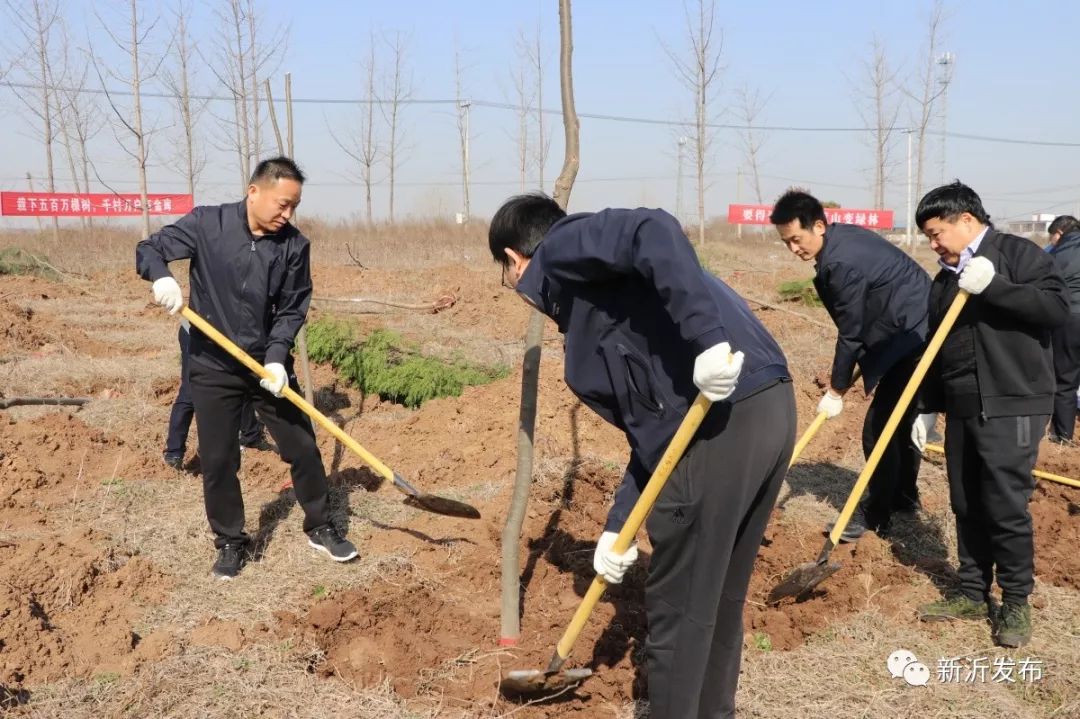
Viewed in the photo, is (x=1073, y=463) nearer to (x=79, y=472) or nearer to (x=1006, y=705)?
(x=1006, y=705)

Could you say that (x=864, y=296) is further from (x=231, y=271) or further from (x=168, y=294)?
(x=168, y=294)

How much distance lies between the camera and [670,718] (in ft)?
8.04

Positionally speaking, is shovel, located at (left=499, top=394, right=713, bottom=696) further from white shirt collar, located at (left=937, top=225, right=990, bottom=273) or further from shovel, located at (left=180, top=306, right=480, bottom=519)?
white shirt collar, located at (left=937, top=225, right=990, bottom=273)

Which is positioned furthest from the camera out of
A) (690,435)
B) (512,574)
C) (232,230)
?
(232,230)

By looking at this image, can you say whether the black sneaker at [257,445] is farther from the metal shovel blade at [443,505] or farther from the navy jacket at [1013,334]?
the navy jacket at [1013,334]

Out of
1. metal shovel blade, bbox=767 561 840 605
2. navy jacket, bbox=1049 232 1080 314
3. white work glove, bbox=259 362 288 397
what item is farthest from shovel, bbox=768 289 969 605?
navy jacket, bbox=1049 232 1080 314

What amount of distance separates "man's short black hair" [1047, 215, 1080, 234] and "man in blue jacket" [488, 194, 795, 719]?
592 centimetres

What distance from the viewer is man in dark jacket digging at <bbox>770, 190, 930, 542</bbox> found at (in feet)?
14.5

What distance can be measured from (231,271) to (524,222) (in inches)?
82.4

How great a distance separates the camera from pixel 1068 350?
21.0ft

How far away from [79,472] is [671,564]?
14.2ft

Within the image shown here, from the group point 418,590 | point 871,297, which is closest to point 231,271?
point 418,590

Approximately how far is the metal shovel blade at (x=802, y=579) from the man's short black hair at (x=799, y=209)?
166 cm

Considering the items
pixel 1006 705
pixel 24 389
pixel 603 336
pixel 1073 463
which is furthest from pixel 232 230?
pixel 1073 463
